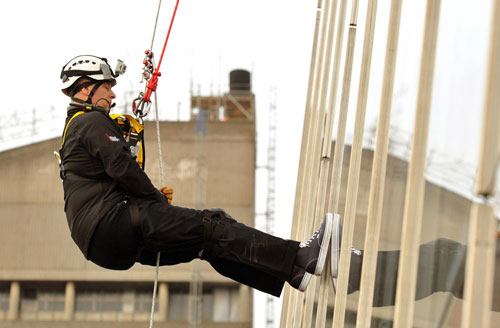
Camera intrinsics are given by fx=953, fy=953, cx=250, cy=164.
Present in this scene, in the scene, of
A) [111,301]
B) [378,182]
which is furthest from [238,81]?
[378,182]

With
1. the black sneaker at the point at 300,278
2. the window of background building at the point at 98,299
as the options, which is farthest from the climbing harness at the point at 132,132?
the window of background building at the point at 98,299

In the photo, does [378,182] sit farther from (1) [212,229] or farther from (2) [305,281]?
(1) [212,229]

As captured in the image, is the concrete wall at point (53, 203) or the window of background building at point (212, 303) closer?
the window of background building at point (212, 303)

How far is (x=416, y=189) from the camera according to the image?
9.58 ft

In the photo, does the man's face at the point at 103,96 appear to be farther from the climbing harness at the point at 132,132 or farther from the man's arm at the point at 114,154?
the man's arm at the point at 114,154

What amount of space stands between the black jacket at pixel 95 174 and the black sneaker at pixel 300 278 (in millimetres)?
699

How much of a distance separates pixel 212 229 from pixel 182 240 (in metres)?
0.14

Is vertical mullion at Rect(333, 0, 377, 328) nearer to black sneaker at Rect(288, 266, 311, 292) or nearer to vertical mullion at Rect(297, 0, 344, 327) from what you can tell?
black sneaker at Rect(288, 266, 311, 292)

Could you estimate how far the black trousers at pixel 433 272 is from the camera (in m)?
2.49

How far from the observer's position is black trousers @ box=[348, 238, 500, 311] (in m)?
2.49

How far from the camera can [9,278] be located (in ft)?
95.5

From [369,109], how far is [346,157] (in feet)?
2.06

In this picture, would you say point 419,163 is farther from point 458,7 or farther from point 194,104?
point 194,104

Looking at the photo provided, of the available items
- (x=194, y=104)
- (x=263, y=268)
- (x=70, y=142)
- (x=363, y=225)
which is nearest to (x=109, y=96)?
(x=70, y=142)
